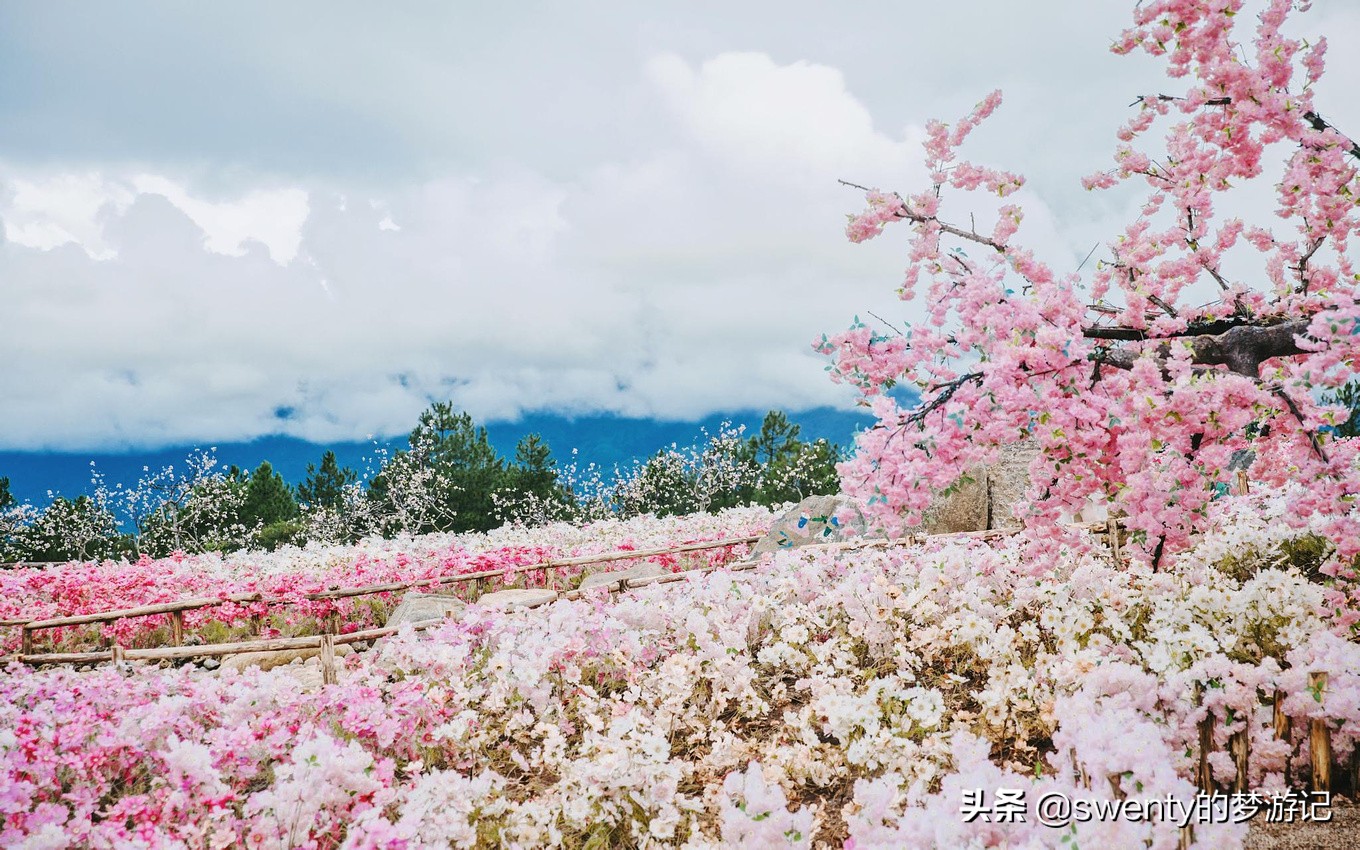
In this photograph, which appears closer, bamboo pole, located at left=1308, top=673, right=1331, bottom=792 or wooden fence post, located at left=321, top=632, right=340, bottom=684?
bamboo pole, located at left=1308, top=673, right=1331, bottom=792

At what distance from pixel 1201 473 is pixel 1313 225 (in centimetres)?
220

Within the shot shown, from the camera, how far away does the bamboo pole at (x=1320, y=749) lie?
320cm

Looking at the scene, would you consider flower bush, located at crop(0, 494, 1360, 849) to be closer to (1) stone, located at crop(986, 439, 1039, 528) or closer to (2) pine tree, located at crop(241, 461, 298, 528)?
(1) stone, located at crop(986, 439, 1039, 528)

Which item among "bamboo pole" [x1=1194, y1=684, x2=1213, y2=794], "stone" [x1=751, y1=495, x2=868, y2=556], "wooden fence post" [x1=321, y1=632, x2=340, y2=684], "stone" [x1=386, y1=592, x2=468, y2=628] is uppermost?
"stone" [x1=751, y1=495, x2=868, y2=556]

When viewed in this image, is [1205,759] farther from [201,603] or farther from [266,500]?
[266,500]

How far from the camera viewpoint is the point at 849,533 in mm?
5293

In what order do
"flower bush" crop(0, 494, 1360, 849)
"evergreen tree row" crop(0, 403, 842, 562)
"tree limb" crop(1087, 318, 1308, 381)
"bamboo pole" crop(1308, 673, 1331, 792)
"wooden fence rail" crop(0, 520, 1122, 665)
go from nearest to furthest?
"flower bush" crop(0, 494, 1360, 849), "bamboo pole" crop(1308, 673, 1331, 792), "tree limb" crop(1087, 318, 1308, 381), "wooden fence rail" crop(0, 520, 1122, 665), "evergreen tree row" crop(0, 403, 842, 562)

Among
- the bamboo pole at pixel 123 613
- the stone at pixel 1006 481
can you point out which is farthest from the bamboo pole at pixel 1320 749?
the bamboo pole at pixel 123 613

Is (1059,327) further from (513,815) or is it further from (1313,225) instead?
(513,815)

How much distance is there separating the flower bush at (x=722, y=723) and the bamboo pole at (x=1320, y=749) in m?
0.04

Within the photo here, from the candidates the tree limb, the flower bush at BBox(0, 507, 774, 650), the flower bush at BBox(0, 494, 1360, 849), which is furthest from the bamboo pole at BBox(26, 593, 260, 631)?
the tree limb

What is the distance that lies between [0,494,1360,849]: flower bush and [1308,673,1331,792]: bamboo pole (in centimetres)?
4

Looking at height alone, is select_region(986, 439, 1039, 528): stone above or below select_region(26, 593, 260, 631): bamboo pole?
above

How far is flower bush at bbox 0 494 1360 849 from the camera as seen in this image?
3.09 m
